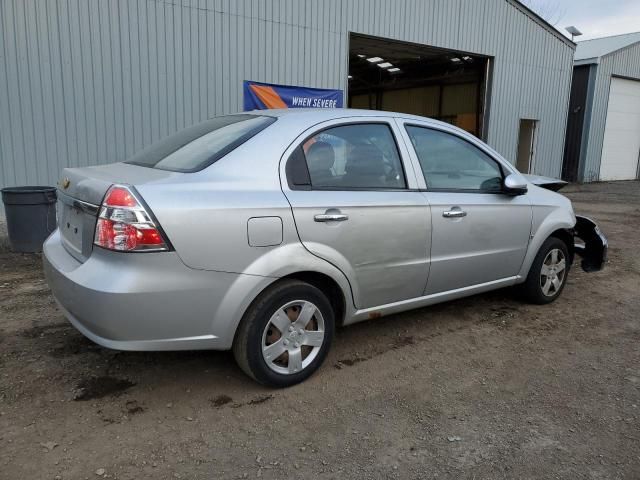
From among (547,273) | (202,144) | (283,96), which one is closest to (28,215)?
(202,144)

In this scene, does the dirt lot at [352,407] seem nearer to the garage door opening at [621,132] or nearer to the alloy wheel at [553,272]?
the alloy wheel at [553,272]

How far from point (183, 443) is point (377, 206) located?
1.80m

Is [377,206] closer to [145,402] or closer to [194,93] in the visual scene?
[145,402]

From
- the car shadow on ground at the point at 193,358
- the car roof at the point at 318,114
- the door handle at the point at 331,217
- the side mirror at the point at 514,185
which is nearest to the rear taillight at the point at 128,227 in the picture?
the door handle at the point at 331,217

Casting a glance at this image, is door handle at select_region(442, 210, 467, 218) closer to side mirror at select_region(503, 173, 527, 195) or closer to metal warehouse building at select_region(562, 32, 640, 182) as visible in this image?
side mirror at select_region(503, 173, 527, 195)

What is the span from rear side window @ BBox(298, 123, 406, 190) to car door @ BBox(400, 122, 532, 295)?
8.5 inches

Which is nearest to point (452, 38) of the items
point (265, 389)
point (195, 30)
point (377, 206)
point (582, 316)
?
point (195, 30)

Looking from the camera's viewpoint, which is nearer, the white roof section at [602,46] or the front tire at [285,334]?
the front tire at [285,334]

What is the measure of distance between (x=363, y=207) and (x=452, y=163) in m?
1.09

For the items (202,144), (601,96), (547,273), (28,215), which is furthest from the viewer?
(601,96)

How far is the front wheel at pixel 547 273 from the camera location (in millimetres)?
4684

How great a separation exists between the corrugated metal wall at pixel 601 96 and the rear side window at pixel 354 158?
18.0 metres

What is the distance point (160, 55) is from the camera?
8.54m

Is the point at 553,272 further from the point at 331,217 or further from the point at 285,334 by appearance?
the point at 285,334
